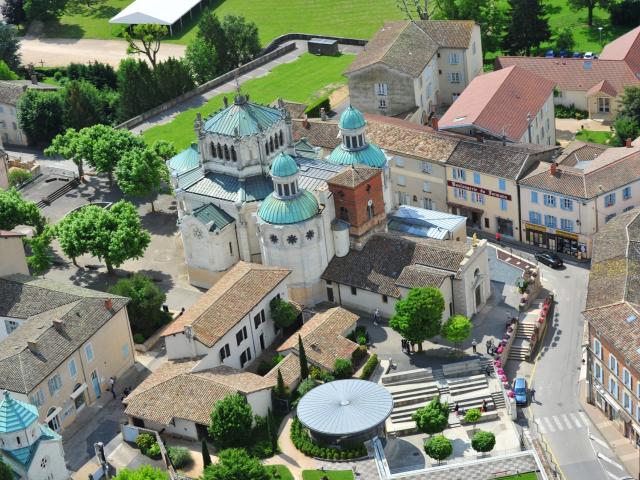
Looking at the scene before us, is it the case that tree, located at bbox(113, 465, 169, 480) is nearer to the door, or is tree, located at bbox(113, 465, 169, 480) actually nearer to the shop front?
the door

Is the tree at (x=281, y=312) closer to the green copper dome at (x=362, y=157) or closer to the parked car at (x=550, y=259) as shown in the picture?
the green copper dome at (x=362, y=157)

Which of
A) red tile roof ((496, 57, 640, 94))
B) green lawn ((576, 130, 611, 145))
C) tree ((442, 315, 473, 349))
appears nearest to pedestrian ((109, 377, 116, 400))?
tree ((442, 315, 473, 349))

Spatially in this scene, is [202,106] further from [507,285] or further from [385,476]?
[385,476]

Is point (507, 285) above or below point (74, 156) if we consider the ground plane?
below

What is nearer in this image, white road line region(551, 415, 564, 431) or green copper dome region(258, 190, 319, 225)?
white road line region(551, 415, 564, 431)

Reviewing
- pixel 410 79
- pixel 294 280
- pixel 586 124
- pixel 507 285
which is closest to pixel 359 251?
pixel 294 280

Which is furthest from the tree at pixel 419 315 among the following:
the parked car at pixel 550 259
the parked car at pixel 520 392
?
the parked car at pixel 550 259
